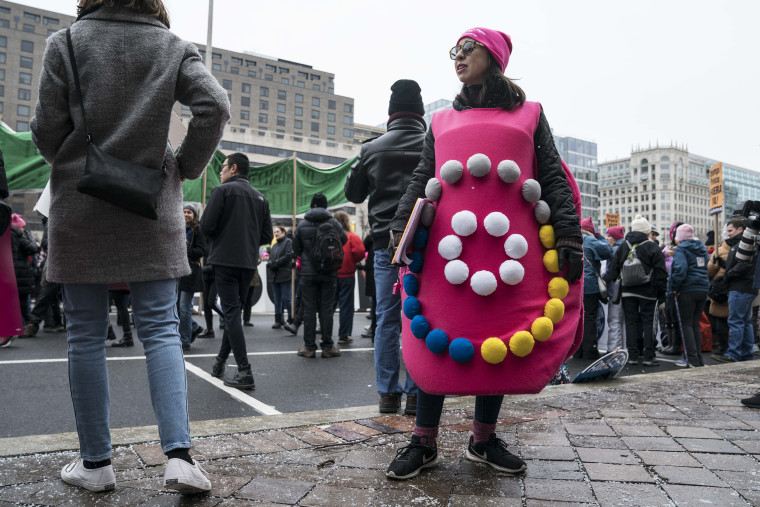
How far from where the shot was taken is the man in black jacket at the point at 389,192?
396 centimetres

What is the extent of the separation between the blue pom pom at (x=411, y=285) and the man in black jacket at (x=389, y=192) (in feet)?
4.04

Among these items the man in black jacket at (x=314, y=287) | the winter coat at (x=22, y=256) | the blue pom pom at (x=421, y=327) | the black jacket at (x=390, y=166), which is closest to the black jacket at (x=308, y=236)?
the man in black jacket at (x=314, y=287)

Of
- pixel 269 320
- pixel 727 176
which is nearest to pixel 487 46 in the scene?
pixel 269 320

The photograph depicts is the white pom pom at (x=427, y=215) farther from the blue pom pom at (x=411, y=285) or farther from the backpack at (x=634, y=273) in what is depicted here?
the backpack at (x=634, y=273)

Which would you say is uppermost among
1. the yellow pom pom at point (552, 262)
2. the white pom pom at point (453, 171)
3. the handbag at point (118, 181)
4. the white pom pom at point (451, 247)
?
the white pom pom at point (453, 171)

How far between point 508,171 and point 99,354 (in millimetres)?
1778

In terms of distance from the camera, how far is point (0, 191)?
257 centimetres

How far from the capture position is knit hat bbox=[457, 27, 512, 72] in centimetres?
272

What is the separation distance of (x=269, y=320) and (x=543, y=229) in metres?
10.4

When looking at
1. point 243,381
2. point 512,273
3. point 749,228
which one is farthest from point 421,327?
point 749,228

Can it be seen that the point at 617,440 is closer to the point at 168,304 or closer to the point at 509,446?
the point at 509,446

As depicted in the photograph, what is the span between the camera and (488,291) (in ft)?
7.89

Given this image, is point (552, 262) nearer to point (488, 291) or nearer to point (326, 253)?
point (488, 291)

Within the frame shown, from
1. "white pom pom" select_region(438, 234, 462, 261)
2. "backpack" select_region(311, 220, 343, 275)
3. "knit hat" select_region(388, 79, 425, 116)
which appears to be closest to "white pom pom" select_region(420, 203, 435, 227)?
"white pom pom" select_region(438, 234, 462, 261)
